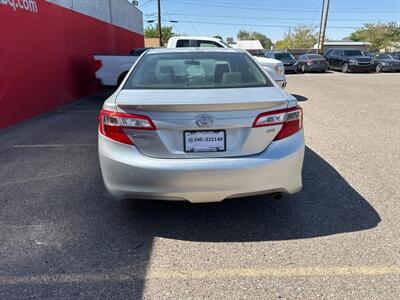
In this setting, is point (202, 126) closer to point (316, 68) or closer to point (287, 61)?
point (287, 61)

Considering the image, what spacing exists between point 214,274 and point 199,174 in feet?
2.55

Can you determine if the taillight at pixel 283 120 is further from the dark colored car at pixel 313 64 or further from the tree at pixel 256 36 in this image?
the tree at pixel 256 36

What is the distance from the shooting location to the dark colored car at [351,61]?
82.4 ft

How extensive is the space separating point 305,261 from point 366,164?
282cm

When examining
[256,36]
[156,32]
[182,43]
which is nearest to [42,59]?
[182,43]

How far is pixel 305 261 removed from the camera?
3.07 m

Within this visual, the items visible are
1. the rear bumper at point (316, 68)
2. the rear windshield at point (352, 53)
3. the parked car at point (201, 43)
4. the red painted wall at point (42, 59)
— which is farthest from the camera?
the rear windshield at point (352, 53)

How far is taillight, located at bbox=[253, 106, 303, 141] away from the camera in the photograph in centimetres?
318

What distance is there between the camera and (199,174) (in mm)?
3105

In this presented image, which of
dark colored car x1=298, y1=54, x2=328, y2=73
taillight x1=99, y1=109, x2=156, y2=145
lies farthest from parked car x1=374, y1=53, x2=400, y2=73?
taillight x1=99, y1=109, x2=156, y2=145

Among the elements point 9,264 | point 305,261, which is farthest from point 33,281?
point 305,261

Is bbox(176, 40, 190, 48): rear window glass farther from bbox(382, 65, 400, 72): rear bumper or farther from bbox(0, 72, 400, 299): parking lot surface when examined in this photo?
bbox(382, 65, 400, 72): rear bumper

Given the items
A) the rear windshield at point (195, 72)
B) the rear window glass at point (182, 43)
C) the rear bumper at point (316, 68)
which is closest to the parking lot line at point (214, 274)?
the rear windshield at point (195, 72)

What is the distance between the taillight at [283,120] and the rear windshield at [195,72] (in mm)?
543
